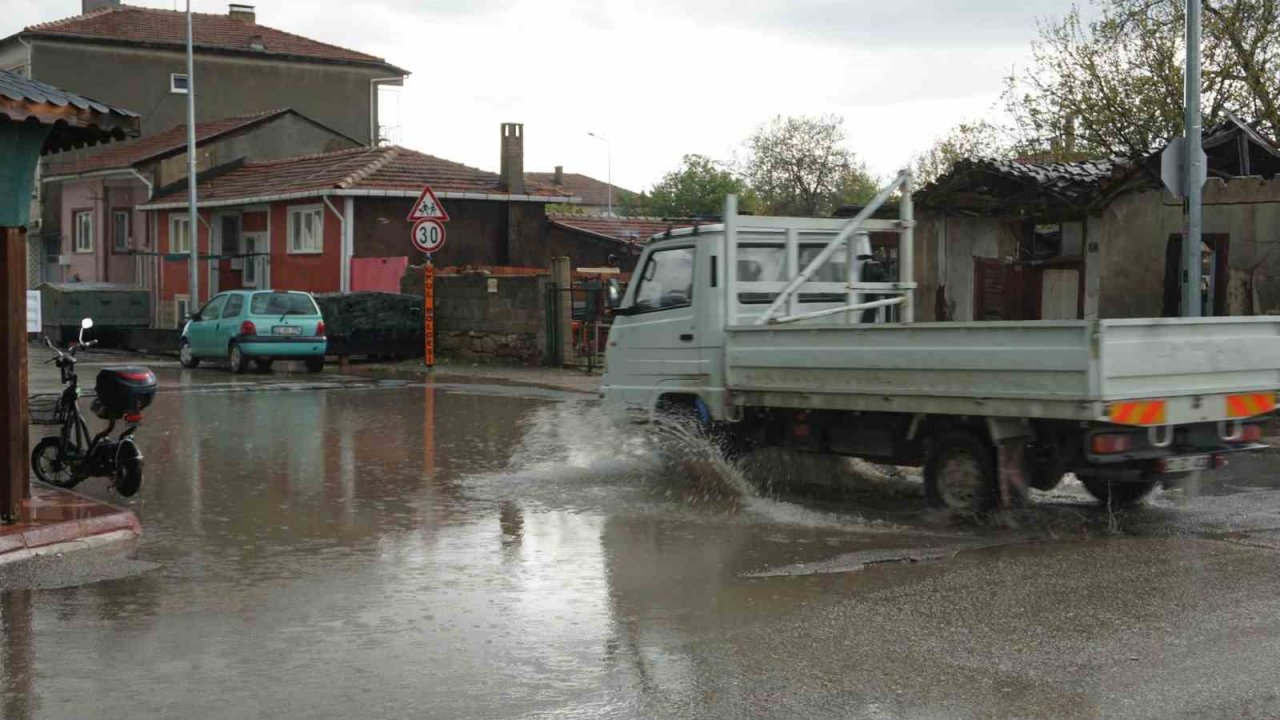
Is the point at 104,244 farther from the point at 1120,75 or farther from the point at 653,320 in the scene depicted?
the point at 653,320

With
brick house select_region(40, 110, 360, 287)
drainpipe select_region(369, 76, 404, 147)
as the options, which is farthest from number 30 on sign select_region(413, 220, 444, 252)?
drainpipe select_region(369, 76, 404, 147)

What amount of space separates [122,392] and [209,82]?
42308 millimetres

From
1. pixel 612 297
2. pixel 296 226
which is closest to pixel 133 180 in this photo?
pixel 296 226

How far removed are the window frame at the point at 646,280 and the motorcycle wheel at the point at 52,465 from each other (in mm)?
4905

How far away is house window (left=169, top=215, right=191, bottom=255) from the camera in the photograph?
43.4 metres

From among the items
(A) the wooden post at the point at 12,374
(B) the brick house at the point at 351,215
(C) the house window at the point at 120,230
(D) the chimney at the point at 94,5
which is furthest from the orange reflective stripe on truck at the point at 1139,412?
(D) the chimney at the point at 94,5

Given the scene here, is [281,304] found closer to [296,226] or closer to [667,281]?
[296,226]

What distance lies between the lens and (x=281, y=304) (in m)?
27.5

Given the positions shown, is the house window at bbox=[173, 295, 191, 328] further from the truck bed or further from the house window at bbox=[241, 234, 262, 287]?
the truck bed

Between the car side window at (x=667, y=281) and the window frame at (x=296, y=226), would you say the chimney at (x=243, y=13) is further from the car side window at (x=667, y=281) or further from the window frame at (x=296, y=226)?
the car side window at (x=667, y=281)

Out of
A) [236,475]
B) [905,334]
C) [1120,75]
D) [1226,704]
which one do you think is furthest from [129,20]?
[1226,704]

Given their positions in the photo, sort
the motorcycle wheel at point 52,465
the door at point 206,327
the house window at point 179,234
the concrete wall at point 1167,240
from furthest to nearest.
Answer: the house window at point 179,234 → the door at point 206,327 → the concrete wall at point 1167,240 → the motorcycle wheel at point 52,465

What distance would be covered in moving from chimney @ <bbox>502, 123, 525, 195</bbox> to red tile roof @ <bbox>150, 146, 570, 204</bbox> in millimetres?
264

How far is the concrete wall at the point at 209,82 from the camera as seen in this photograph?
1943 inches
